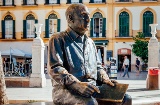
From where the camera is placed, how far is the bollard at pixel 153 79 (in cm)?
1551

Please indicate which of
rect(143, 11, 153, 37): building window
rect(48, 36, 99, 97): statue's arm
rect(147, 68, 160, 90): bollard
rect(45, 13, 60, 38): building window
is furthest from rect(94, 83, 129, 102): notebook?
rect(45, 13, 60, 38): building window

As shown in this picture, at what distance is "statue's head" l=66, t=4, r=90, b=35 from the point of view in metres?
4.39

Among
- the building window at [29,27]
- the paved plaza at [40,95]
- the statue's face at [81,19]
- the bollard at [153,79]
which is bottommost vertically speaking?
the paved plaza at [40,95]

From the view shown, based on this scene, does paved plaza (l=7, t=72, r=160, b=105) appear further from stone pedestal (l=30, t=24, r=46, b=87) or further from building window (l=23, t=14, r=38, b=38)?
building window (l=23, t=14, r=38, b=38)

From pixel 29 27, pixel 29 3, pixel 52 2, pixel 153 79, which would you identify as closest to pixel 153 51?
pixel 153 79

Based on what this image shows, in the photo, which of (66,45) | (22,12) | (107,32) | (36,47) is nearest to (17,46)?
(22,12)

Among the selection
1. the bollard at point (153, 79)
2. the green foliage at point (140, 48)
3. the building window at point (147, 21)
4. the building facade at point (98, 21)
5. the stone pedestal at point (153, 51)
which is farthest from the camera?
the building facade at point (98, 21)

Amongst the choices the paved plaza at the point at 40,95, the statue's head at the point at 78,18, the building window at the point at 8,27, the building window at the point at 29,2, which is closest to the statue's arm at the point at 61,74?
the statue's head at the point at 78,18

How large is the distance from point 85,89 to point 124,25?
3331 cm

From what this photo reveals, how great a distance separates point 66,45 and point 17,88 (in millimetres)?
12167

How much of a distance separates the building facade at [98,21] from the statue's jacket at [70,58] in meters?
31.1

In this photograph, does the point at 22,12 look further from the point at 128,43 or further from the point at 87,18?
the point at 87,18

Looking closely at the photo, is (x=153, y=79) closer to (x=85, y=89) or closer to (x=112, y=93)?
(x=112, y=93)

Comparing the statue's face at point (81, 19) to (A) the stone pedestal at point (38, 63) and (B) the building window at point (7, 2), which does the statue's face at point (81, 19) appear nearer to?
(A) the stone pedestal at point (38, 63)
